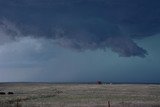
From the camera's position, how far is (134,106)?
2978 cm

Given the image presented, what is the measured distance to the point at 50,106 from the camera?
107 feet

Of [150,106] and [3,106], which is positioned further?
[3,106]

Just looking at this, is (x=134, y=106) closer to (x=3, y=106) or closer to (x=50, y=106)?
(x=50, y=106)

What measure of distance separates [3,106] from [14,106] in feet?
3.13

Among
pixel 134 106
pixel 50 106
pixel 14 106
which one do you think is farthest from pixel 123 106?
pixel 14 106

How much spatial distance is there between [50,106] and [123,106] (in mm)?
6726

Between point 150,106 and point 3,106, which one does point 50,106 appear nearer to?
point 3,106

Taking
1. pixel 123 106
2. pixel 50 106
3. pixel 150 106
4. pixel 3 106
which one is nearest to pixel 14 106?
pixel 3 106

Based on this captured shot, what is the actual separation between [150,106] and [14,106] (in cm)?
1176

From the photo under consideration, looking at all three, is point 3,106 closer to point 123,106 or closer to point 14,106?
point 14,106

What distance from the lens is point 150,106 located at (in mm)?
29875

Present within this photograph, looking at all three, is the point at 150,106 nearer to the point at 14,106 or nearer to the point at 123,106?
the point at 123,106

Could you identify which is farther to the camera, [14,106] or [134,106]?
[14,106]

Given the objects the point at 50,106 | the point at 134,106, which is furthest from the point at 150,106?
the point at 50,106
